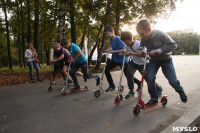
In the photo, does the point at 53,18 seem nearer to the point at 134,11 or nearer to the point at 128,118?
the point at 134,11

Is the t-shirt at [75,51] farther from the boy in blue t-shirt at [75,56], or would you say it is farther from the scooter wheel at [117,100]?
the scooter wheel at [117,100]

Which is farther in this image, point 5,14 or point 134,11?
point 5,14

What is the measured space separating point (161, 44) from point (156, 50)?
0.33 meters

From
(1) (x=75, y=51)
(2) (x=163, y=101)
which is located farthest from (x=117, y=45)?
(2) (x=163, y=101)

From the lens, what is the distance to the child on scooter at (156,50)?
322 cm

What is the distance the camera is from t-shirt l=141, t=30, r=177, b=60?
10.6 feet

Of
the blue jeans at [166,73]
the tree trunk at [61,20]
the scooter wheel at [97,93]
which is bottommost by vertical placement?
the scooter wheel at [97,93]

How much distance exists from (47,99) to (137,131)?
3146mm

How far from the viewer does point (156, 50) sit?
3.12 m

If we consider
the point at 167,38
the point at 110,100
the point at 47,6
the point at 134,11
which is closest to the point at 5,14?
the point at 47,6

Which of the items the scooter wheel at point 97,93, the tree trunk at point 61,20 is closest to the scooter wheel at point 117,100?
→ the scooter wheel at point 97,93

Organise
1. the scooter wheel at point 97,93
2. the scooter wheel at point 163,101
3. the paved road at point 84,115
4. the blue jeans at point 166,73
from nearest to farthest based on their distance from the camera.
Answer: the paved road at point 84,115, the blue jeans at point 166,73, the scooter wheel at point 163,101, the scooter wheel at point 97,93

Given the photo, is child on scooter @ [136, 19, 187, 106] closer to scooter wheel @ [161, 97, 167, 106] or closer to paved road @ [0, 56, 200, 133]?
scooter wheel @ [161, 97, 167, 106]

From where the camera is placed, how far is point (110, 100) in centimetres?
456
